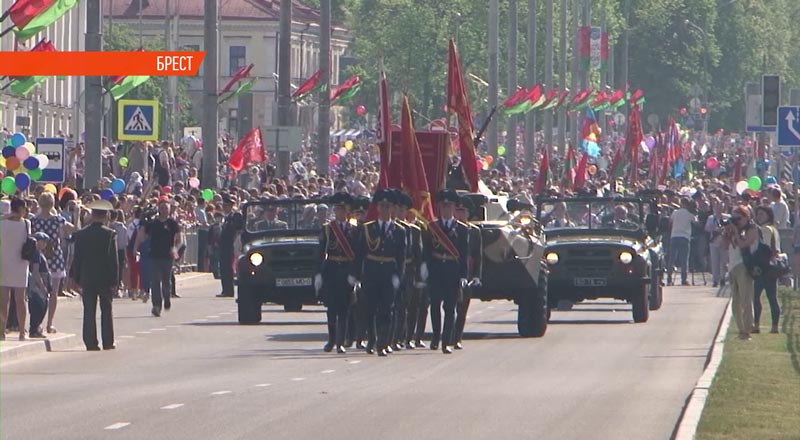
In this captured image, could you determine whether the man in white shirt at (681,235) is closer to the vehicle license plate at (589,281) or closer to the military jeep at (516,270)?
the vehicle license plate at (589,281)

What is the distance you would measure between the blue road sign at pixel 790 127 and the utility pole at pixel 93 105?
425 inches

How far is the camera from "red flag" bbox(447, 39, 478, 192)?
3000 cm

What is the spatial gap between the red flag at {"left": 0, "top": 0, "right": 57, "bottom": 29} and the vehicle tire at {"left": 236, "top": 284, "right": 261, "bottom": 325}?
5.29 metres

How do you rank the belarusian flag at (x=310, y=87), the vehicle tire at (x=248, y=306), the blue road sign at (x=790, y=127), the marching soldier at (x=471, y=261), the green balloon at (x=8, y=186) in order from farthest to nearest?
the belarusian flag at (x=310, y=87) < the blue road sign at (x=790, y=127) < the green balloon at (x=8, y=186) < the vehicle tire at (x=248, y=306) < the marching soldier at (x=471, y=261)

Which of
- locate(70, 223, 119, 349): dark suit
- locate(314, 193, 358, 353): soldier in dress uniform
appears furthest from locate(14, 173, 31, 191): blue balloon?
locate(314, 193, 358, 353): soldier in dress uniform

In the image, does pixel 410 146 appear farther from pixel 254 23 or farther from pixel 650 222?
pixel 254 23

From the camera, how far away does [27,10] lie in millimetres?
31844

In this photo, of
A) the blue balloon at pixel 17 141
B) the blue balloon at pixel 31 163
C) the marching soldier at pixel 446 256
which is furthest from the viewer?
the blue balloon at pixel 17 141

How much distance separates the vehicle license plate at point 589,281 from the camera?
30562 mm

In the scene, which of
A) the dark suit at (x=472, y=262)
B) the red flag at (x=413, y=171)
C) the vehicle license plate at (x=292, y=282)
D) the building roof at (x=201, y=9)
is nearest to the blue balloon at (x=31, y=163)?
the vehicle license plate at (x=292, y=282)

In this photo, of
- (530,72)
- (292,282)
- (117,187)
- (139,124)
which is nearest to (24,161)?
(139,124)

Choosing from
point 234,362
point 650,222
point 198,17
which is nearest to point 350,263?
point 234,362

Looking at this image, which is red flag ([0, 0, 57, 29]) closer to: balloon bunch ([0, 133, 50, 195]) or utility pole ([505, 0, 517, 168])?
balloon bunch ([0, 133, 50, 195])
